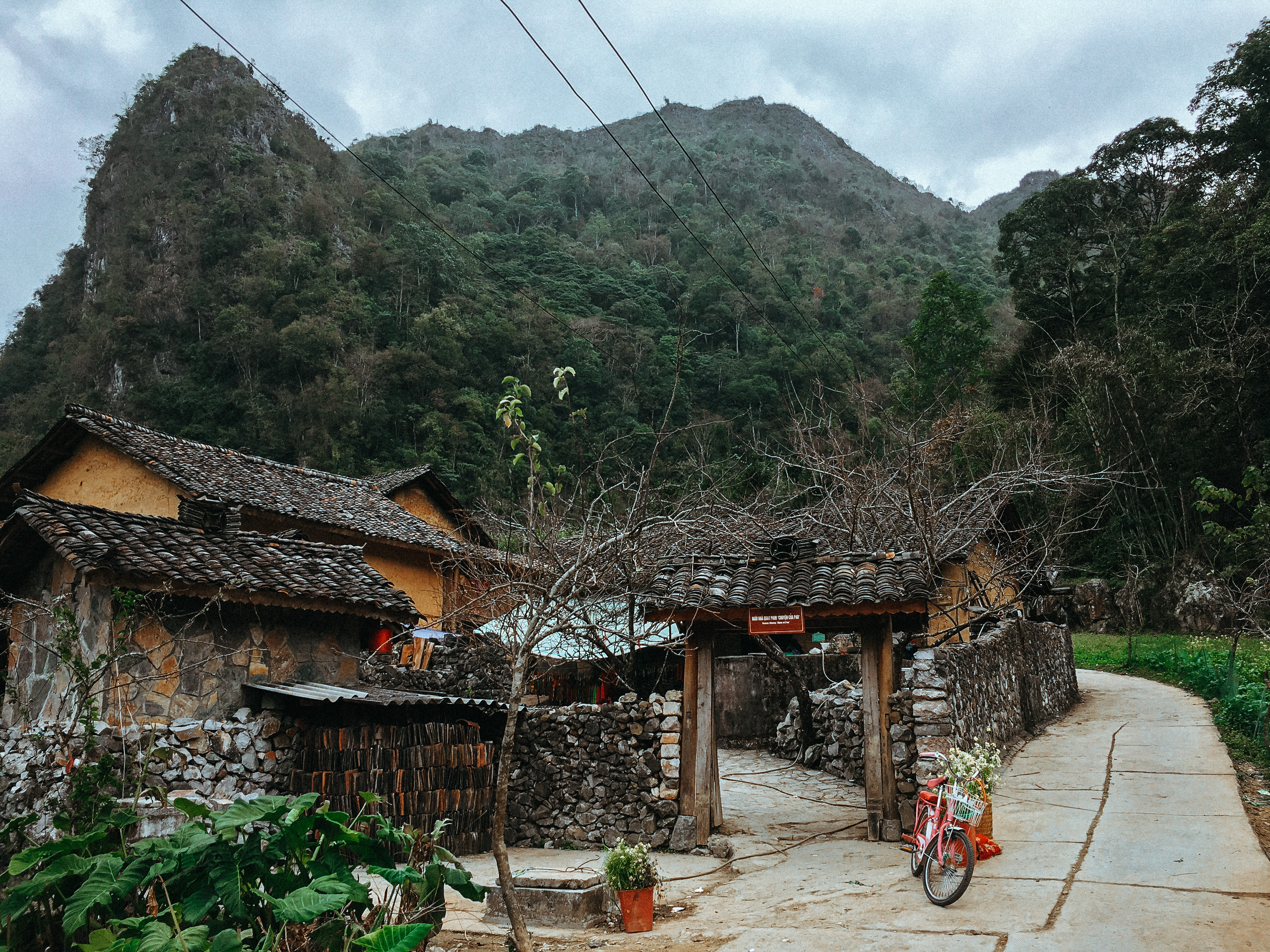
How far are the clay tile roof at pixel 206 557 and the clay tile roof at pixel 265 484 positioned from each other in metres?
5.73

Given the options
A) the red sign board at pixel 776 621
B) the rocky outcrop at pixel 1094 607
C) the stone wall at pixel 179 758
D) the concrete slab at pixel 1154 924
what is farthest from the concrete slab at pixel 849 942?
the rocky outcrop at pixel 1094 607

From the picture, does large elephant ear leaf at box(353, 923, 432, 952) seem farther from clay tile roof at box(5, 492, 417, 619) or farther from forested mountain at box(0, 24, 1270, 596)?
forested mountain at box(0, 24, 1270, 596)

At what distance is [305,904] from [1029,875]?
5.86 metres

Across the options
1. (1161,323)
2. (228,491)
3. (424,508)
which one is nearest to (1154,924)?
(228,491)

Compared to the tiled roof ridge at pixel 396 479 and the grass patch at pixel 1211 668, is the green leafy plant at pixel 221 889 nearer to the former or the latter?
the grass patch at pixel 1211 668

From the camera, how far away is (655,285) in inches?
1858

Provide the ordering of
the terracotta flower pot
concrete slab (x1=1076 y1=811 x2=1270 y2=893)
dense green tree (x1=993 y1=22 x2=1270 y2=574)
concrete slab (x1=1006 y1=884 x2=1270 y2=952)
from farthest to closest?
1. dense green tree (x1=993 y1=22 x2=1270 y2=574)
2. the terracotta flower pot
3. concrete slab (x1=1076 y1=811 x2=1270 y2=893)
4. concrete slab (x1=1006 y1=884 x2=1270 y2=952)

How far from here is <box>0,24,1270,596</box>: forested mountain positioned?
27.1 m

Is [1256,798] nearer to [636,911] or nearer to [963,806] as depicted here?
[963,806]

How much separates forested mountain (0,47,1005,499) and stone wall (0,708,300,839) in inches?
673

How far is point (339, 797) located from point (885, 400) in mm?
31653

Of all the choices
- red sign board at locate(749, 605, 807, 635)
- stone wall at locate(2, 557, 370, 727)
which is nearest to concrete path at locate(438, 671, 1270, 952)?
red sign board at locate(749, 605, 807, 635)

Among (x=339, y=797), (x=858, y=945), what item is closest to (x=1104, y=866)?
(x=858, y=945)

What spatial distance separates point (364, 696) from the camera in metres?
9.38
